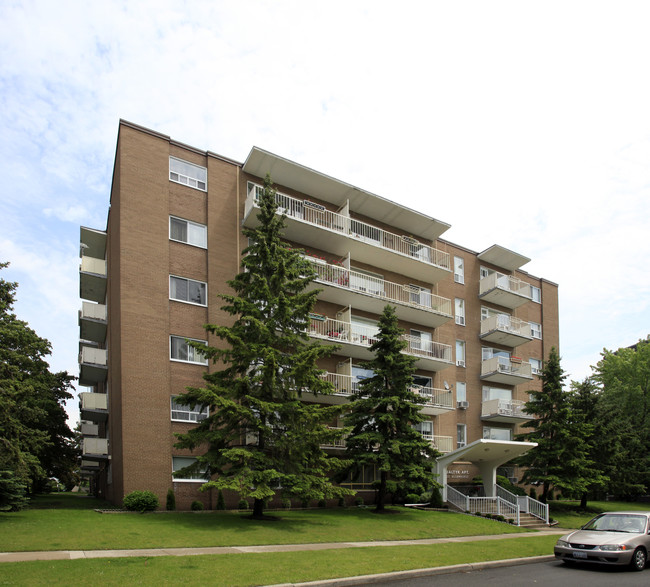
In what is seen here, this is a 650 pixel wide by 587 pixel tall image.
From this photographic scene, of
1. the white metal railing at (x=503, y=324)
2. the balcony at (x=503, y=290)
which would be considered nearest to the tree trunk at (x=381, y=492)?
the white metal railing at (x=503, y=324)

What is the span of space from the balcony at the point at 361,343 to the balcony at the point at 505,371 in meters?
4.49

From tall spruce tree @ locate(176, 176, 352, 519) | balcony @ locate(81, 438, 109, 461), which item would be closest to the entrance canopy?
tall spruce tree @ locate(176, 176, 352, 519)

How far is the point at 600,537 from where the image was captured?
1434 centimetres

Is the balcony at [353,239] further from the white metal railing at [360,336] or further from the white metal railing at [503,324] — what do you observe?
the white metal railing at [503,324]

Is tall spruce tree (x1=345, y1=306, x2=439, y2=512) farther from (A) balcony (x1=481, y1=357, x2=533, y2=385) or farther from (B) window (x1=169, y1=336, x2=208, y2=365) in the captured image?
(A) balcony (x1=481, y1=357, x2=533, y2=385)

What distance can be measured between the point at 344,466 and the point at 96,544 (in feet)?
38.4

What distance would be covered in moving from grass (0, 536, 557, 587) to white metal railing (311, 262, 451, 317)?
13789 mm

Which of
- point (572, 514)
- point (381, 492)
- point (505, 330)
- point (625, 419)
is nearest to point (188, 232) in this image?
point (381, 492)

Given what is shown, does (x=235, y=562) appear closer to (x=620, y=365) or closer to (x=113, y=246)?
(x=113, y=246)

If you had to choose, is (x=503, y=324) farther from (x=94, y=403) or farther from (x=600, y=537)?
(x=94, y=403)

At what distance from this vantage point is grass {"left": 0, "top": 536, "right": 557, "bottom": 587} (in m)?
10.0

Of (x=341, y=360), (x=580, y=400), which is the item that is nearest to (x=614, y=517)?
(x=341, y=360)

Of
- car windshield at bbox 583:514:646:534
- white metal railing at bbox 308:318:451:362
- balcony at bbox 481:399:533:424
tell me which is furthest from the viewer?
balcony at bbox 481:399:533:424

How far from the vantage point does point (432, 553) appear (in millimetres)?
15391
